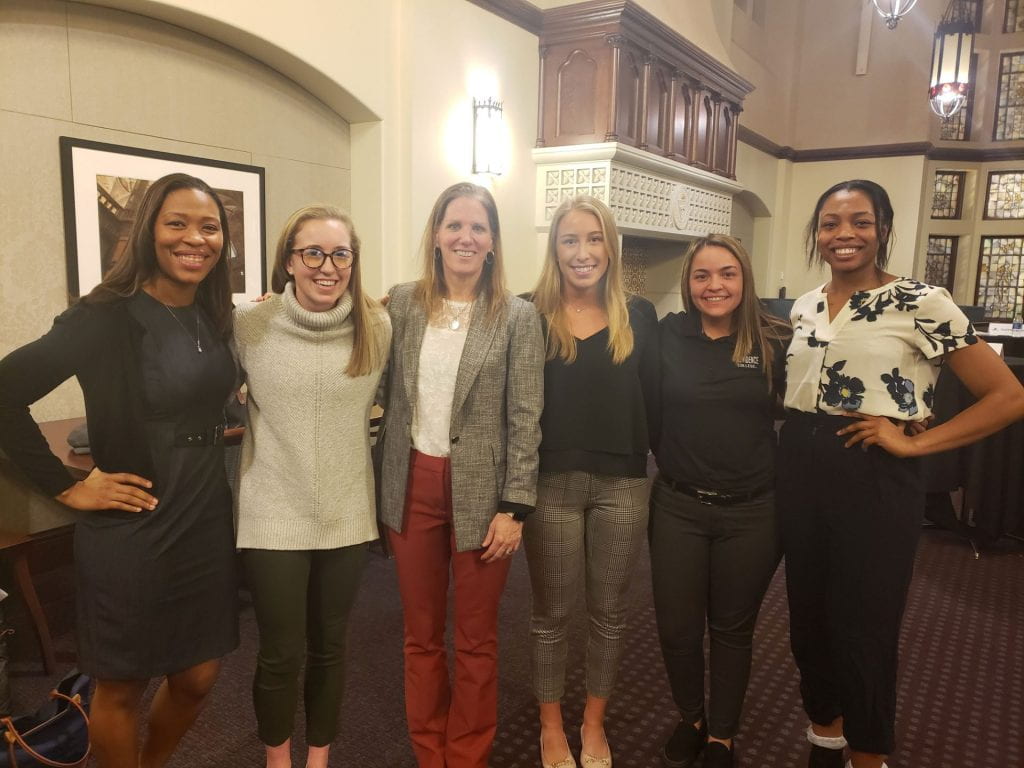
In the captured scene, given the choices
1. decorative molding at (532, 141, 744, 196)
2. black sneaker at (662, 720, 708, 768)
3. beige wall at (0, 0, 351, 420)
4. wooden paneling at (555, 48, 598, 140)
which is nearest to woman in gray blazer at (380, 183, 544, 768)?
black sneaker at (662, 720, 708, 768)

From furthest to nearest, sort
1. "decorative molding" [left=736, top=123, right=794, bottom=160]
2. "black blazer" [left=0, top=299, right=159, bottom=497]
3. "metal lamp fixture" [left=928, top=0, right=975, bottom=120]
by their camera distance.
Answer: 1. "decorative molding" [left=736, top=123, right=794, bottom=160]
2. "metal lamp fixture" [left=928, top=0, right=975, bottom=120]
3. "black blazer" [left=0, top=299, right=159, bottom=497]

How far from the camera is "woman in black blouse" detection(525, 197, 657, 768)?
1.93 m

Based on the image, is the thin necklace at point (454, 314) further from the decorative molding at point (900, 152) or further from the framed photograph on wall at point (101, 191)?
the decorative molding at point (900, 152)

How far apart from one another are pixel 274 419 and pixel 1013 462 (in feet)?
13.0

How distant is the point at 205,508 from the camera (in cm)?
163

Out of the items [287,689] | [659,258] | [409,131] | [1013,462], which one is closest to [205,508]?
[287,689]

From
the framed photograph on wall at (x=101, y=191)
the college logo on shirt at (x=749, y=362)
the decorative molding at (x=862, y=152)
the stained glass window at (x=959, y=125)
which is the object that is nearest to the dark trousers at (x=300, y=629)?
the college logo on shirt at (x=749, y=362)

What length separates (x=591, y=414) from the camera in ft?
6.33

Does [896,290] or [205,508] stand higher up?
[896,290]

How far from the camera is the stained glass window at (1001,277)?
33.9ft

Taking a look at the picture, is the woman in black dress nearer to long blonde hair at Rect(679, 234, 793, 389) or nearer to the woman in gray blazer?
the woman in gray blazer

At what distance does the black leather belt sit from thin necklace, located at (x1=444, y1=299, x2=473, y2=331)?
609mm

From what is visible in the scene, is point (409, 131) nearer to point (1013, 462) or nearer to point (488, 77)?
point (488, 77)

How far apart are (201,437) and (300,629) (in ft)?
1.73
